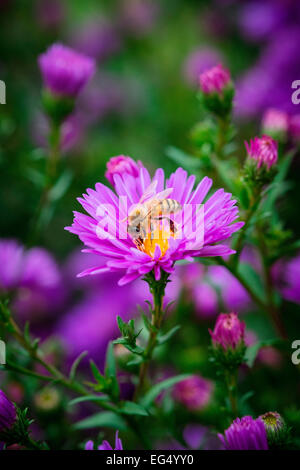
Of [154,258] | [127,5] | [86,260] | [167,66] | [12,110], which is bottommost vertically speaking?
[154,258]

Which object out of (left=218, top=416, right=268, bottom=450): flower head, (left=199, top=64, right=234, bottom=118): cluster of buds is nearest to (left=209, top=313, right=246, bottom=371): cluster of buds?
(left=218, top=416, right=268, bottom=450): flower head

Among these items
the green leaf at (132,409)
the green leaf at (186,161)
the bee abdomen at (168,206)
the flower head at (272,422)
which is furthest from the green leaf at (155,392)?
the green leaf at (186,161)

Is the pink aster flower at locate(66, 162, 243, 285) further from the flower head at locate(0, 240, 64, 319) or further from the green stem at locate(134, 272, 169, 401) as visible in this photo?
the flower head at locate(0, 240, 64, 319)

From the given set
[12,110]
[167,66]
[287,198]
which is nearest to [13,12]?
[12,110]

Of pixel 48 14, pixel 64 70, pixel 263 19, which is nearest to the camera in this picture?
pixel 64 70

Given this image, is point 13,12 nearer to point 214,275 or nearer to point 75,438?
point 214,275

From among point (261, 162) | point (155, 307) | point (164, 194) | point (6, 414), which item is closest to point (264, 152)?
point (261, 162)

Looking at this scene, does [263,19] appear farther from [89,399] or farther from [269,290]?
[89,399]
